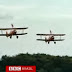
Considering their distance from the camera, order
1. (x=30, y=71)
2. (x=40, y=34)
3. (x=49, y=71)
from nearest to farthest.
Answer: (x=30, y=71) → (x=40, y=34) → (x=49, y=71)

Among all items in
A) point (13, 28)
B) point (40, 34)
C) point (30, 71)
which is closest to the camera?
point (13, 28)

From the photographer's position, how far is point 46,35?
142 meters

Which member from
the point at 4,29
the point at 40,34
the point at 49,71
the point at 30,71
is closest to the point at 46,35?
the point at 40,34

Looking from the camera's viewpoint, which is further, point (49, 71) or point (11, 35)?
point (49, 71)

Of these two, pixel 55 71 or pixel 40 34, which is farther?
pixel 55 71

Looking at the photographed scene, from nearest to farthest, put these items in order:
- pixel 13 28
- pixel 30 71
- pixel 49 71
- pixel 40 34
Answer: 1. pixel 13 28
2. pixel 30 71
3. pixel 40 34
4. pixel 49 71

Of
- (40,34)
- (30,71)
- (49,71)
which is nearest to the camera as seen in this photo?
(30,71)

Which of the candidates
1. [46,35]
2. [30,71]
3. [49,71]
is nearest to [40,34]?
[46,35]

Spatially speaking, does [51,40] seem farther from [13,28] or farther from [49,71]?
[49,71]

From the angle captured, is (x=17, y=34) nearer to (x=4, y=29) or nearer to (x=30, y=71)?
(x=4, y=29)

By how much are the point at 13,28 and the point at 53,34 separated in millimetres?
24091

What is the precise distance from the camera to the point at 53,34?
13762cm

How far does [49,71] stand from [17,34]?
277ft

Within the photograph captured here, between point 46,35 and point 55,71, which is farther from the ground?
point 46,35
